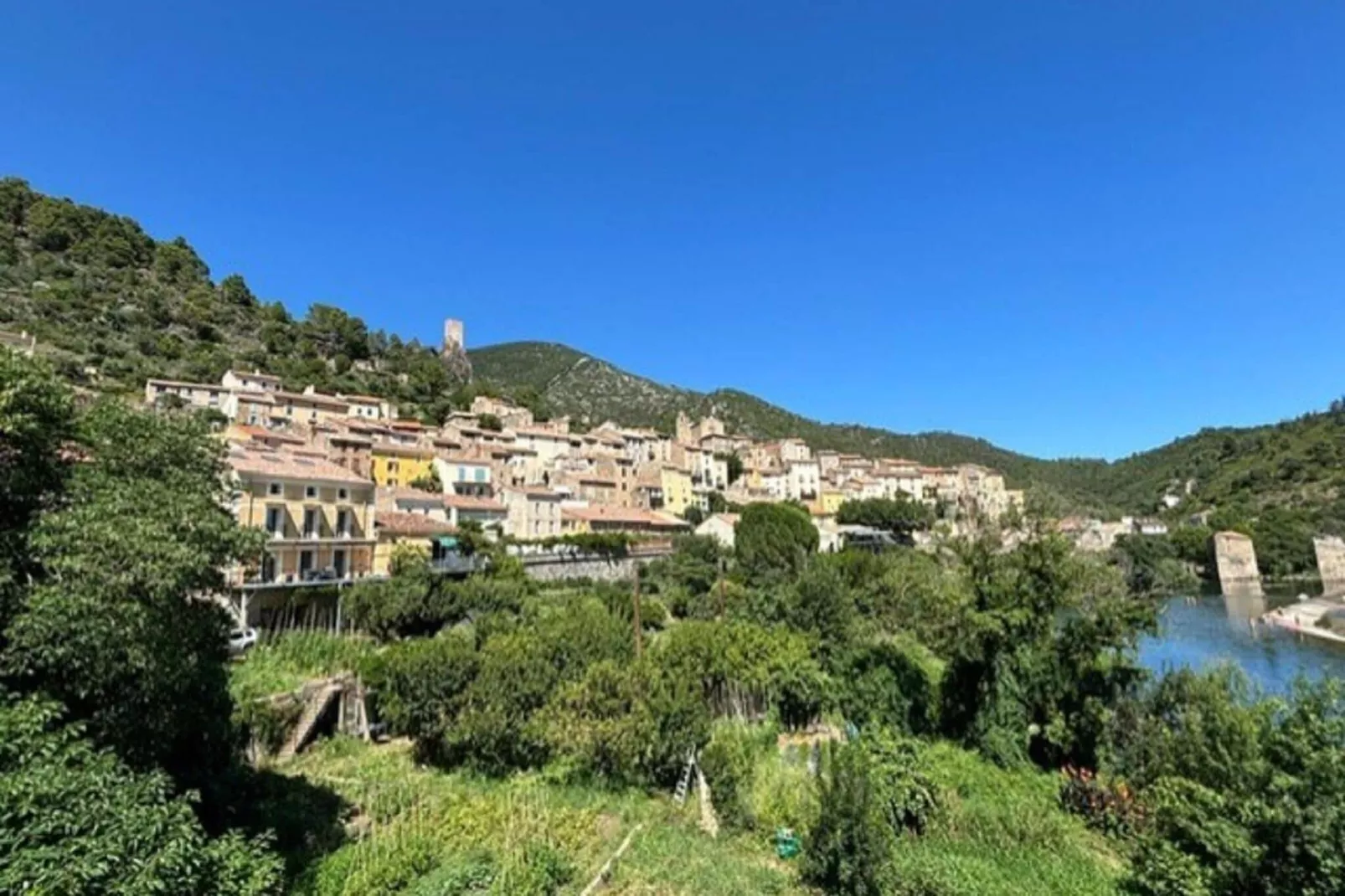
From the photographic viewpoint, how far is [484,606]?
28359 millimetres

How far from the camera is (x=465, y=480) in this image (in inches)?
2060

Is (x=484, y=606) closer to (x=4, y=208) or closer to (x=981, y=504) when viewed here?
(x=981, y=504)

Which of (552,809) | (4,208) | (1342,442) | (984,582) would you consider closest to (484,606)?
(552,809)

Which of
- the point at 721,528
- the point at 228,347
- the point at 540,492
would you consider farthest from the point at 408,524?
the point at 228,347

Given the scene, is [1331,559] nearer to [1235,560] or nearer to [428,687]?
[1235,560]

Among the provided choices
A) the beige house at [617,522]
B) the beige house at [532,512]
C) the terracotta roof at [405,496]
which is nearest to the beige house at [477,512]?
the beige house at [532,512]

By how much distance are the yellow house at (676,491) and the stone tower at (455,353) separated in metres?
41.7

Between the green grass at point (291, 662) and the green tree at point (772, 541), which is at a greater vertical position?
the green tree at point (772, 541)

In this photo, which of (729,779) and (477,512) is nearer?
(729,779)

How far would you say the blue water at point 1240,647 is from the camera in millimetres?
32094

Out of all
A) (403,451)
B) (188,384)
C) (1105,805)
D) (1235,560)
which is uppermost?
(188,384)

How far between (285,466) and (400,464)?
70.3 ft

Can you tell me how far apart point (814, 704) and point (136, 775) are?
16.2 meters

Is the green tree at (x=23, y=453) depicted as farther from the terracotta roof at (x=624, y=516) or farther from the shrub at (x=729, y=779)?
the terracotta roof at (x=624, y=516)
